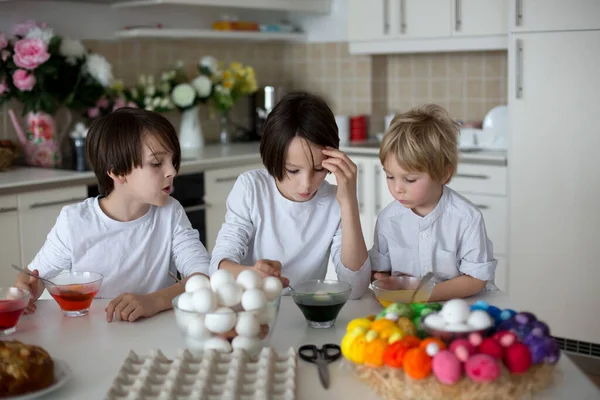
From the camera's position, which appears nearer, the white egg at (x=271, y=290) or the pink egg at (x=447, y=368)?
the pink egg at (x=447, y=368)

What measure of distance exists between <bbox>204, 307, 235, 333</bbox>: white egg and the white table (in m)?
0.15

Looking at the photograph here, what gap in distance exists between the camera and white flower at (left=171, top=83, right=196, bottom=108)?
4.32m

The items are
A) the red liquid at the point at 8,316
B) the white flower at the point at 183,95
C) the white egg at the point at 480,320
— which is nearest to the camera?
the white egg at the point at 480,320

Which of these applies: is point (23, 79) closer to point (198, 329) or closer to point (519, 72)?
point (519, 72)

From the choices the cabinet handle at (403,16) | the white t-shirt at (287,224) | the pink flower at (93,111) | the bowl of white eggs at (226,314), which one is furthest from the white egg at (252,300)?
the cabinet handle at (403,16)

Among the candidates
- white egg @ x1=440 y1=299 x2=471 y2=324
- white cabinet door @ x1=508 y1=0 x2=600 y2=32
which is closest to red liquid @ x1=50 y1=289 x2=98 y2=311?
white egg @ x1=440 y1=299 x2=471 y2=324

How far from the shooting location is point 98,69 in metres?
3.87

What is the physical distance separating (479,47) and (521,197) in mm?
866

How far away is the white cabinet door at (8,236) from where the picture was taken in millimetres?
3232

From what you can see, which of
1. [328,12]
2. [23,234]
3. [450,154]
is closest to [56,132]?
[23,234]

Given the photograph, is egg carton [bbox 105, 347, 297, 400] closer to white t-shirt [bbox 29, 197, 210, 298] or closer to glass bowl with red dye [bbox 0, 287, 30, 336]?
glass bowl with red dye [bbox 0, 287, 30, 336]

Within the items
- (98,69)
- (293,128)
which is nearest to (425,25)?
(98,69)

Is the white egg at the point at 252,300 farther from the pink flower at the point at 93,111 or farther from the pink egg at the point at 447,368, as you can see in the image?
the pink flower at the point at 93,111

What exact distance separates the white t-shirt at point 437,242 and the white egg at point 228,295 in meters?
0.75
